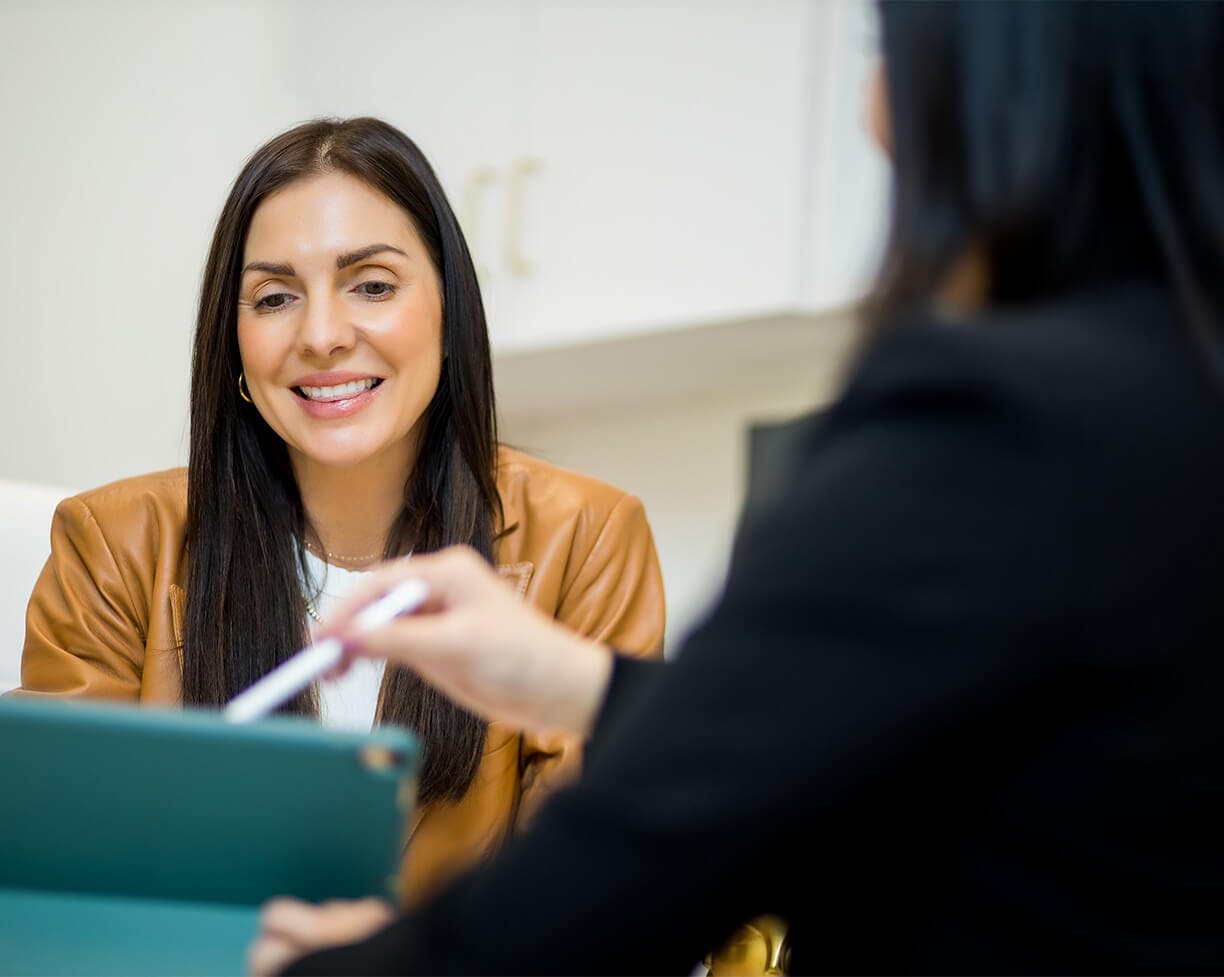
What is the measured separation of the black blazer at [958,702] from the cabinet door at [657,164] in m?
1.83

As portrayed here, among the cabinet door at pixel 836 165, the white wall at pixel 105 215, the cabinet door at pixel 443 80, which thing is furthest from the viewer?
the cabinet door at pixel 443 80

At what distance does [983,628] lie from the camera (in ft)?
1.59

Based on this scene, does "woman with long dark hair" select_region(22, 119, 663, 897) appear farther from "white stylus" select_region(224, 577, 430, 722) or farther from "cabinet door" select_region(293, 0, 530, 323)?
Answer: "cabinet door" select_region(293, 0, 530, 323)

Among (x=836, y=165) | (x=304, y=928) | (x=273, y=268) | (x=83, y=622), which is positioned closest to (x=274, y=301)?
(x=273, y=268)

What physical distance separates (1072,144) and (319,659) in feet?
1.32

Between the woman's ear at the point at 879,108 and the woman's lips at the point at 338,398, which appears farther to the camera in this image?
the woman's lips at the point at 338,398

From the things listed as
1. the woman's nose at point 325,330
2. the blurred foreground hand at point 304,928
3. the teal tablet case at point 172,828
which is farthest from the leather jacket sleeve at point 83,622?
the blurred foreground hand at point 304,928

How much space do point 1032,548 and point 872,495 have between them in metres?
0.06

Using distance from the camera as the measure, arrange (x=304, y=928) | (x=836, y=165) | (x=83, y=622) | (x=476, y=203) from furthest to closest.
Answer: (x=476, y=203) → (x=836, y=165) → (x=83, y=622) → (x=304, y=928)

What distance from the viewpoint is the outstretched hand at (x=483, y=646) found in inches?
26.8

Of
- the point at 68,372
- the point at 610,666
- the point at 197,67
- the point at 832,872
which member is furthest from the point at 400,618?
the point at 197,67

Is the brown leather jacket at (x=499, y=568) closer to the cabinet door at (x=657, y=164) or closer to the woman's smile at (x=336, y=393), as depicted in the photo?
the woman's smile at (x=336, y=393)

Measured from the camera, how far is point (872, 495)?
50cm

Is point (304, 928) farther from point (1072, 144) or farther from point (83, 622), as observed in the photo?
point (83, 622)
